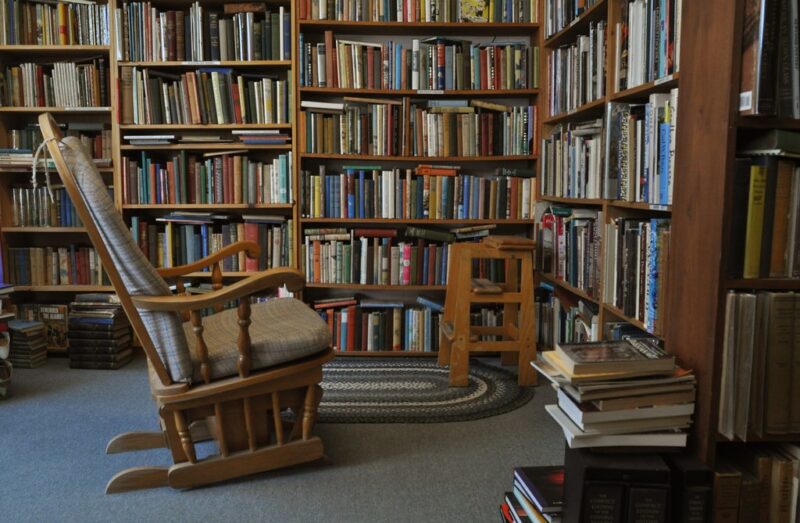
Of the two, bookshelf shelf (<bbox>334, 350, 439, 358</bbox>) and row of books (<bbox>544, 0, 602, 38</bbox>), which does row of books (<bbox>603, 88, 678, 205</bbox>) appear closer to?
row of books (<bbox>544, 0, 602, 38</bbox>)

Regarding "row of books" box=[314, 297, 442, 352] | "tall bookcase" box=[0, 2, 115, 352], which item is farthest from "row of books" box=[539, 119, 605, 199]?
"tall bookcase" box=[0, 2, 115, 352]

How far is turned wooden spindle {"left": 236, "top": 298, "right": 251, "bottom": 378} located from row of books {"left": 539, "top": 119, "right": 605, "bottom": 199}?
1.49 meters

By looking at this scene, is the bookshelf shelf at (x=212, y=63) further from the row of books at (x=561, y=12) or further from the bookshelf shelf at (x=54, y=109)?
the row of books at (x=561, y=12)

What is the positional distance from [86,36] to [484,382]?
2649 mm

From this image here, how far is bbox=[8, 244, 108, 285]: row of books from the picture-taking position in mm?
3514

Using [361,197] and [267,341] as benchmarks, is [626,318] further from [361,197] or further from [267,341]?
[361,197]

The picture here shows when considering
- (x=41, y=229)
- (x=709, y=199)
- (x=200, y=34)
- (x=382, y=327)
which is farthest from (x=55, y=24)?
(x=709, y=199)

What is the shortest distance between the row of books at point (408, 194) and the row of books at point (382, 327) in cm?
49

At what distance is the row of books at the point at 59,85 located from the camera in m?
3.42

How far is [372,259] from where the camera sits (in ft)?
11.4

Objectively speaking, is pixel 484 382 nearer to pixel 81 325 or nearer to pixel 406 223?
pixel 406 223

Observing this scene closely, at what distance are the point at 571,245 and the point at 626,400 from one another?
1514mm

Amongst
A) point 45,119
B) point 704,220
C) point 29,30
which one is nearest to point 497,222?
point 704,220

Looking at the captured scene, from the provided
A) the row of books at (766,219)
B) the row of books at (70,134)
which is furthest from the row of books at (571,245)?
the row of books at (70,134)
